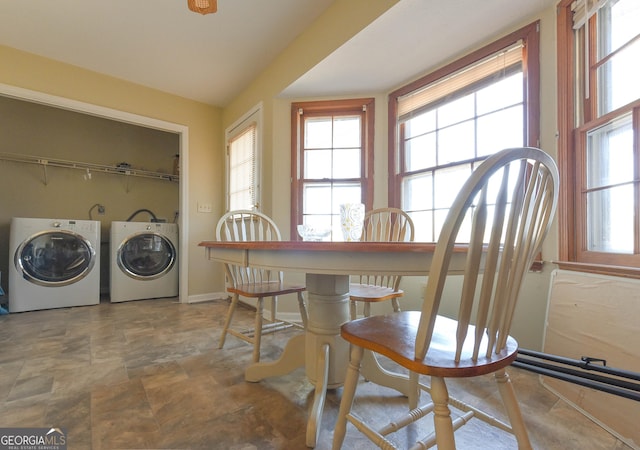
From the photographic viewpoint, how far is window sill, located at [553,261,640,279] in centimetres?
113

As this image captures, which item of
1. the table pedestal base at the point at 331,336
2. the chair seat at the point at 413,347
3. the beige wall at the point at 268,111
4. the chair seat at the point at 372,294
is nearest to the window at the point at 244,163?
the beige wall at the point at 268,111

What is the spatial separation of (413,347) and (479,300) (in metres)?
0.21

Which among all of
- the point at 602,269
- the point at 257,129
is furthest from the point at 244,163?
the point at 602,269

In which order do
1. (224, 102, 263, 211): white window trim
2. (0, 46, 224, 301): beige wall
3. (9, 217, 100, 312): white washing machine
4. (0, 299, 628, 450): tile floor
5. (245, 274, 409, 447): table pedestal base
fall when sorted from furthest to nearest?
(224, 102, 263, 211): white window trim
(9, 217, 100, 312): white washing machine
(0, 46, 224, 301): beige wall
(245, 274, 409, 447): table pedestal base
(0, 299, 628, 450): tile floor

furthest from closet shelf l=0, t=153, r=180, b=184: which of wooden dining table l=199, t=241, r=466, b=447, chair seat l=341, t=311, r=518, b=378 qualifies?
chair seat l=341, t=311, r=518, b=378

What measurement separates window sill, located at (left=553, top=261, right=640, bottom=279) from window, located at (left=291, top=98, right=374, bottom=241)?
152cm

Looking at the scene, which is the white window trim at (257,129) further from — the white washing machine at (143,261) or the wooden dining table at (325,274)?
the wooden dining table at (325,274)

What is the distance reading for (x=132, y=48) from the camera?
99.5 inches

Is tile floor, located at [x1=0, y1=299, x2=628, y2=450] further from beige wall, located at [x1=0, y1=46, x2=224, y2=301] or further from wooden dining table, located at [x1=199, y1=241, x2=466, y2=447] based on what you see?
beige wall, located at [x1=0, y1=46, x2=224, y2=301]

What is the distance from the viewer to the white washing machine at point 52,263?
273 centimetres

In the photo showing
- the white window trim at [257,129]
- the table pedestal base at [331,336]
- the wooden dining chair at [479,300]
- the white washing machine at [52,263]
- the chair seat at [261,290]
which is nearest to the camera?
the wooden dining chair at [479,300]

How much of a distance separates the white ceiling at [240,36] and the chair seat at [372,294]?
5.54 feet

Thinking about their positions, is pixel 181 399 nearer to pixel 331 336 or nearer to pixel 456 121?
pixel 331 336

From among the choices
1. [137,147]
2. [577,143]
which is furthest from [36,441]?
[137,147]
